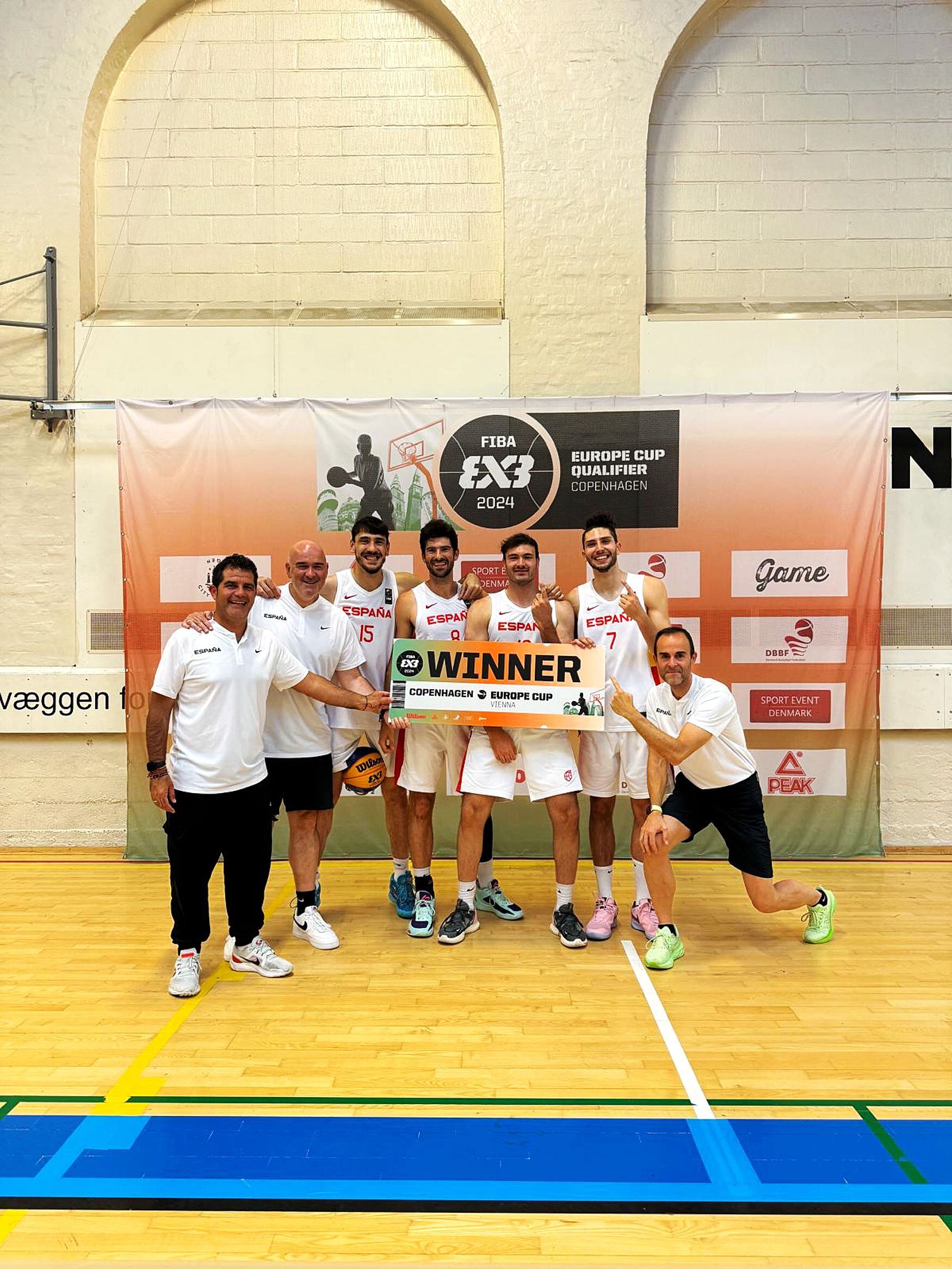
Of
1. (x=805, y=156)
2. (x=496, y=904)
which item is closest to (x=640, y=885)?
(x=496, y=904)

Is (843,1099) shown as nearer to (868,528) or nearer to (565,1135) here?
(565,1135)

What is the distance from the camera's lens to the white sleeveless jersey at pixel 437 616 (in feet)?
14.9

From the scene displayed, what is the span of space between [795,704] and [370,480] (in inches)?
122

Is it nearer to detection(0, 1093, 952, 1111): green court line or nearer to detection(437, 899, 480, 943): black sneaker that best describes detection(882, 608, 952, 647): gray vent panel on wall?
detection(437, 899, 480, 943): black sneaker

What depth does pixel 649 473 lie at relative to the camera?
5.76 m

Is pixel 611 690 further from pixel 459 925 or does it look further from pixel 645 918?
pixel 459 925

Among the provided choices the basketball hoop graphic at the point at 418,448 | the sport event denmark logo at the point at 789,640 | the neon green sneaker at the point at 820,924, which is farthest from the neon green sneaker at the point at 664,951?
the basketball hoop graphic at the point at 418,448

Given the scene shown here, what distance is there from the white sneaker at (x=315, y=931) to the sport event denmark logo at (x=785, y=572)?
10.7 feet

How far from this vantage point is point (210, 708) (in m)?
3.67

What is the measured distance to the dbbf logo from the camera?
18.9 feet

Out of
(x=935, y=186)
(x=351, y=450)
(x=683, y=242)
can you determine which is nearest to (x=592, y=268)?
(x=683, y=242)

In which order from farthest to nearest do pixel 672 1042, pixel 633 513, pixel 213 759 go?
pixel 633 513 → pixel 213 759 → pixel 672 1042

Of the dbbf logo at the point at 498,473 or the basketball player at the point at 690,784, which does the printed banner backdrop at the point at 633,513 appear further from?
the basketball player at the point at 690,784

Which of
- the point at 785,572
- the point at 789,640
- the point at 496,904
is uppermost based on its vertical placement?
the point at 785,572
